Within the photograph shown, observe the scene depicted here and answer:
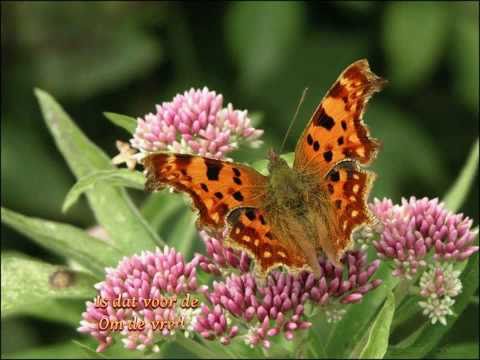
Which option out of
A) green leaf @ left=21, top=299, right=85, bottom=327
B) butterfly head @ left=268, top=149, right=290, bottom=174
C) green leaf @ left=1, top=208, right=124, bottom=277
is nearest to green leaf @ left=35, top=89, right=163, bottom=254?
green leaf @ left=1, top=208, right=124, bottom=277

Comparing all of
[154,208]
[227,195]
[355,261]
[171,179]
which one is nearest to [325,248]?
[355,261]

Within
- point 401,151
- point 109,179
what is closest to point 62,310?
point 109,179

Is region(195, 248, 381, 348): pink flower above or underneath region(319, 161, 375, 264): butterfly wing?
underneath

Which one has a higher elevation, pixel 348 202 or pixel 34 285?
pixel 34 285

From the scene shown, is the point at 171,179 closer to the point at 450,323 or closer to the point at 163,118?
the point at 163,118

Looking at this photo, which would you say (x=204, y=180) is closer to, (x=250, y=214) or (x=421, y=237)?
(x=250, y=214)

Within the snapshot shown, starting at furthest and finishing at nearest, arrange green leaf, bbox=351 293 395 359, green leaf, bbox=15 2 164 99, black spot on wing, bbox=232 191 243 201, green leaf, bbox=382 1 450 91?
green leaf, bbox=15 2 164 99 → green leaf, bbox=382 1 450 91 → black spot on wing, bbox=232 191 243 201 → green leaf, bbox=351 293 395 359

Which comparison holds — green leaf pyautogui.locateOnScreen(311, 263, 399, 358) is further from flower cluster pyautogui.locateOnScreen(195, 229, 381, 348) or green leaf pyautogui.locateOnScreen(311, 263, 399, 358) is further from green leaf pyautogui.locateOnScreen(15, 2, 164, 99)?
green leaf pyautogui.locateOnScreen(15, 2, 164, 99)
